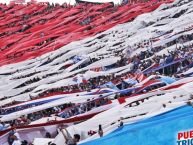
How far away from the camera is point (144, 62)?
25047 millimetres

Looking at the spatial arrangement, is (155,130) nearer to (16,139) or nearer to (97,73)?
(16,139)

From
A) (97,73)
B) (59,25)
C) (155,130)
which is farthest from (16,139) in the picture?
(59,25)

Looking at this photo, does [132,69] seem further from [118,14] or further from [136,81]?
[118,14]

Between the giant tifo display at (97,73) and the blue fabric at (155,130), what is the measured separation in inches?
0.7

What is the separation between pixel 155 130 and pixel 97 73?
16.8 meters

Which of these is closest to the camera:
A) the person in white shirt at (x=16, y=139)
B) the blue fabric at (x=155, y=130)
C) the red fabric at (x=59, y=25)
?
the blue fabric at (x=155, y=130)

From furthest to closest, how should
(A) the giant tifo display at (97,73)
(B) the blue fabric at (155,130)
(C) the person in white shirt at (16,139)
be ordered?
(C) the person in white shirt at (16,139) → (A) the giant tifo display at (97,73) → (B) the blue fabric at (155,130)

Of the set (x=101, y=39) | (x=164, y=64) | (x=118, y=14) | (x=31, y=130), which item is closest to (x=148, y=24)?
(x=101, y=39)

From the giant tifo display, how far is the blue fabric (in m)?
0.02

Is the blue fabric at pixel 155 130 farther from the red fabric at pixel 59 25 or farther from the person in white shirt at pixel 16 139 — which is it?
the red fabric at pixel 59 25

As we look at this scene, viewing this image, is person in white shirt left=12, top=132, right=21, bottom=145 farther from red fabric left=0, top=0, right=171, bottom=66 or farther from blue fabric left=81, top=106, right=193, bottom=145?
red fabric left=0, top=0, right=171, bottom=66

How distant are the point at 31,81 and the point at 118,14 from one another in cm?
1626

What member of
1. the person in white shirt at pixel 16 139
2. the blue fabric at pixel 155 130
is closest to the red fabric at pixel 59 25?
the person in white shirt at pixel 16 139

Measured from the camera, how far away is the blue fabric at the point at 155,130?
9.14m
